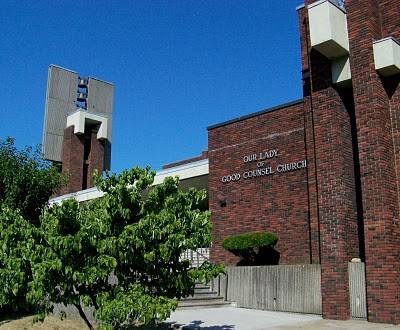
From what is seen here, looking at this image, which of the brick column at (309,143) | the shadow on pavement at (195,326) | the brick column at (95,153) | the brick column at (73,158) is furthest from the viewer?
the brick column at (95,153)

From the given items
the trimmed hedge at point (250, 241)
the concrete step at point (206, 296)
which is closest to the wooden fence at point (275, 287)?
the concrete step at point (206, 296)

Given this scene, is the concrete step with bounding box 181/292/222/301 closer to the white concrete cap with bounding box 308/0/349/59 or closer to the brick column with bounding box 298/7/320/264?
the brick column with bounding box 298/7/320/264

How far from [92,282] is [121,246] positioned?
2.34ft

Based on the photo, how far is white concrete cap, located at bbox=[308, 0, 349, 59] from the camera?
501 inches

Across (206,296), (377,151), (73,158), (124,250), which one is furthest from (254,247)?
(73,158)

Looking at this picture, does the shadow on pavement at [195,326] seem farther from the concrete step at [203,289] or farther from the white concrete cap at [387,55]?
the white concrete cap at [387,55]

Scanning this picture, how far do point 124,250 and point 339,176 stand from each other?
6896mm

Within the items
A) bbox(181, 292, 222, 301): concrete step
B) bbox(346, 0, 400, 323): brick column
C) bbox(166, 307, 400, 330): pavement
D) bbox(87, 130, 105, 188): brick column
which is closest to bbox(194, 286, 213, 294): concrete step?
bbox(181, 292, 222, 301): concrete step

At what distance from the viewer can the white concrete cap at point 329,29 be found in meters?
12.7

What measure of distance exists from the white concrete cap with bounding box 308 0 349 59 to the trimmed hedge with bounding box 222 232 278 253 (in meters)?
5.55

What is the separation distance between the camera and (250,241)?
15.3 metres

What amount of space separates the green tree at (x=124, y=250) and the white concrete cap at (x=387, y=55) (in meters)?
6.40

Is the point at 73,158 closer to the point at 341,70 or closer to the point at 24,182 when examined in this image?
the point at 24,182

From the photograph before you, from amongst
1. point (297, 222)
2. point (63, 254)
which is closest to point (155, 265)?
point (63, 254)
